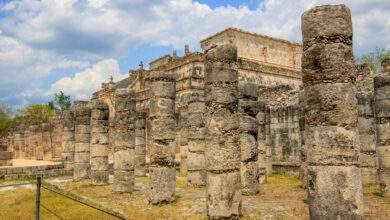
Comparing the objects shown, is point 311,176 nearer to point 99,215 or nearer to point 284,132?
point 99,215

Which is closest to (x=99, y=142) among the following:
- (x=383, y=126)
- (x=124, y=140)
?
(x=124, y=140)

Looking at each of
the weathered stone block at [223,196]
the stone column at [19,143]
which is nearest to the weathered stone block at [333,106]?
the weathered stone block at [223,196]

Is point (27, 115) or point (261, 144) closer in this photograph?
point (261, 144)

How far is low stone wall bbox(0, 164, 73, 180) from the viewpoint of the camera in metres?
18.2

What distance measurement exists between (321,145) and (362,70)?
15323mm

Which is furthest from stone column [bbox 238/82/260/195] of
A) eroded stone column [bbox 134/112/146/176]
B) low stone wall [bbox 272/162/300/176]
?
eroded stone column [bbox 134/112/146/176]

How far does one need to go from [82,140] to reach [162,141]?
22.3ft

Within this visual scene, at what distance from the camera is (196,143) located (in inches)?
535

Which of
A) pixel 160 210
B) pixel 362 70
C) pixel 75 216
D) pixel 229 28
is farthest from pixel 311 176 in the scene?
pixel 229 28

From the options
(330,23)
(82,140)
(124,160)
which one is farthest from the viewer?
(82,140)

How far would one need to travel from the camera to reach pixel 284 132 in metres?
19.4

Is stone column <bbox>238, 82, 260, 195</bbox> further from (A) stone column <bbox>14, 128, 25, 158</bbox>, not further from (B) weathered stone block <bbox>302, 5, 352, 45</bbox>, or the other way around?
(A) stone column <bbox>14, 128, 25, 158</bbox>

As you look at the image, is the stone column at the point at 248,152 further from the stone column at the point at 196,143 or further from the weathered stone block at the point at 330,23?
the weathered stone block at the point at 330,23

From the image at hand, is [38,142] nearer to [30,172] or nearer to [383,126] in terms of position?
[30,172]
